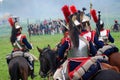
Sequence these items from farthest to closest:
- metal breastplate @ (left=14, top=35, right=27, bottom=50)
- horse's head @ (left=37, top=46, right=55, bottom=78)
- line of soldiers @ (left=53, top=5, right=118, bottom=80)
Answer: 1. metal breastplate @ (left=14, top=35, right=27, bottom=50)
2. horse's head @ (left=37, top=46, right=55, bottom=78)
3. line of soldiers @ (left=53, top=5, right=118, bottom=80)

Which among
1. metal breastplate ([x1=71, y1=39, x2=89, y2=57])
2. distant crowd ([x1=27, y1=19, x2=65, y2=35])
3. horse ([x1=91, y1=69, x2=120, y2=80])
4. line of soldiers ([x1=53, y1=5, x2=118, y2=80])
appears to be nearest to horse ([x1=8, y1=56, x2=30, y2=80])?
line of soldiers ([x1=53, y1=5, x2=118, y2=80])

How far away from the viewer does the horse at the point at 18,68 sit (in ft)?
40.1

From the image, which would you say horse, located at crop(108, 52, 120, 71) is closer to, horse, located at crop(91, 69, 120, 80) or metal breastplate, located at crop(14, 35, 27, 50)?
horse, located at crop(91, 69, 120, 80)

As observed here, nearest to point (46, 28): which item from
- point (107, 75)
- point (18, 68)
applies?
point (18, 68)

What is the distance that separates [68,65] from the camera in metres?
7.68

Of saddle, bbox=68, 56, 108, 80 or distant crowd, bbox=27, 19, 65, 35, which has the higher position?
saddle, bbox=68, 56, 108, 80

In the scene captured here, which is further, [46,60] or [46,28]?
[46,28]

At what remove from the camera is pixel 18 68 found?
1230 centimetres

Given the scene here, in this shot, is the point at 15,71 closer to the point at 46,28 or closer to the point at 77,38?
the point at 77,38

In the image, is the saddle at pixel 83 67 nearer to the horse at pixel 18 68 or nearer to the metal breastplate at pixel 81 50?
the metal breastplate at pixel 81 50

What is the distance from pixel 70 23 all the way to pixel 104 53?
11.5ft

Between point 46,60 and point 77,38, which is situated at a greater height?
point 77,38

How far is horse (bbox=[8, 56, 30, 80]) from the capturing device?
482 inches

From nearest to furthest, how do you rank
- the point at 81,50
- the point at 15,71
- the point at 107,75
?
the point at 107,75
the point at 81,50
the point at 15,71
